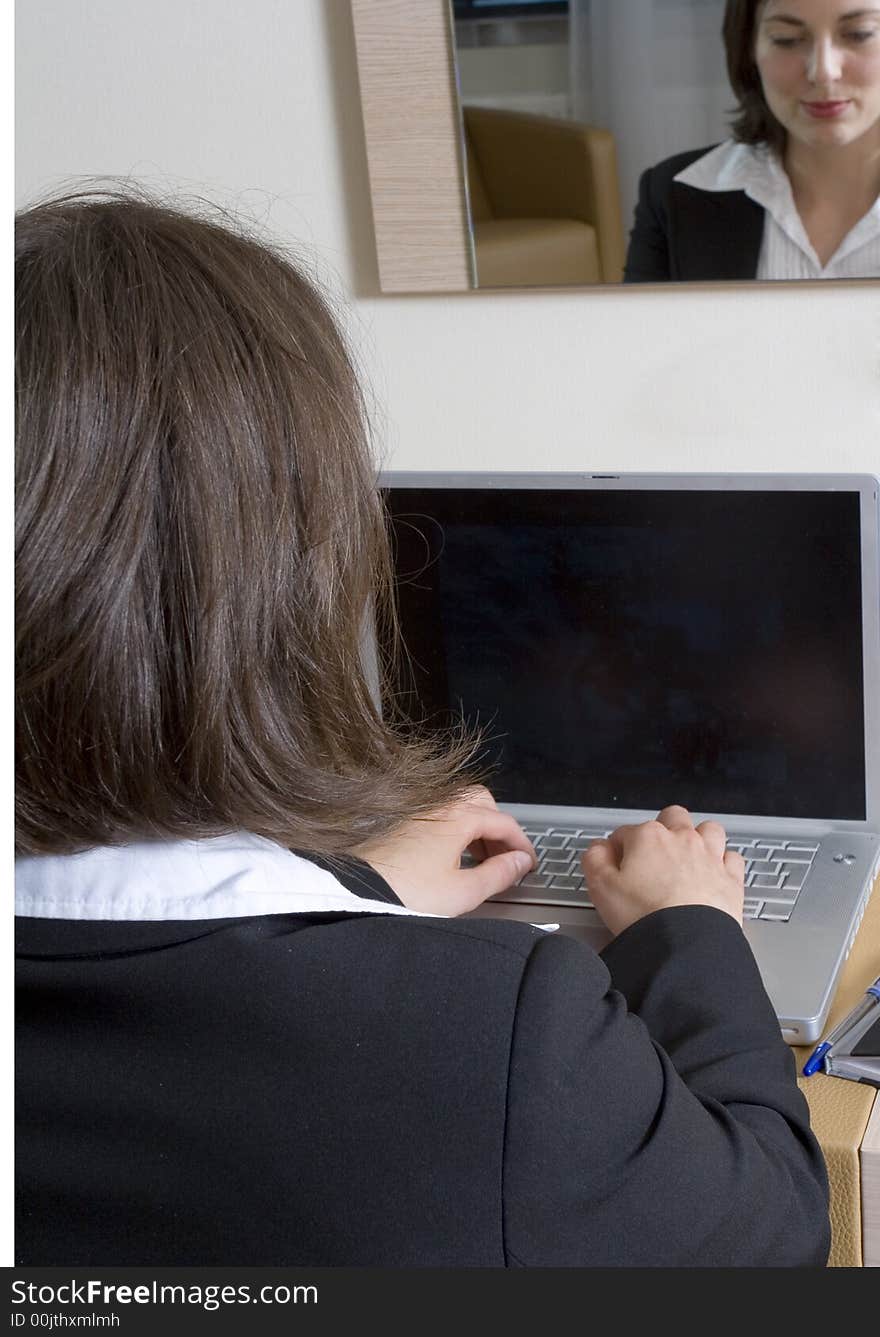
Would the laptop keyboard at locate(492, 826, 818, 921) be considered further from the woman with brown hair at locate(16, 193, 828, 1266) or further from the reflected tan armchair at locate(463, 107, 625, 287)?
the reflected tan armchair at locate(463, 107, 625, 287)

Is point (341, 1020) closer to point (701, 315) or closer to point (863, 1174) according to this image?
point (863, 1174)

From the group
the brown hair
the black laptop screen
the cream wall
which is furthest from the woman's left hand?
the cream wall

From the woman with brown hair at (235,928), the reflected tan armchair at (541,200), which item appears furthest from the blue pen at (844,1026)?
the reflected tan armchair at (541,200)

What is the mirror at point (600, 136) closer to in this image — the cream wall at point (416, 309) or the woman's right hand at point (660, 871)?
the cream wall at point (416, 309)

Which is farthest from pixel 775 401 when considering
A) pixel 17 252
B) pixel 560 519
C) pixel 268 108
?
pixel 17 252

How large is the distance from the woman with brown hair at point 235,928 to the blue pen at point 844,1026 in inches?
7.1

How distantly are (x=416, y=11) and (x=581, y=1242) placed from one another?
1354mm

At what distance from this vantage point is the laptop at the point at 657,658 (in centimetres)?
109

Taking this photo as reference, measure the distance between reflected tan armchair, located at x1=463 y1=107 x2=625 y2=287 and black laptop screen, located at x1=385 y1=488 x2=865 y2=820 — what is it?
0.54 metres

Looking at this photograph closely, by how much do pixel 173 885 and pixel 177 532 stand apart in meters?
0.15

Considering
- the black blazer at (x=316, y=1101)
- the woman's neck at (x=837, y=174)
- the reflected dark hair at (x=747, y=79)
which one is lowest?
the black blazer at (x=316, y=1101)

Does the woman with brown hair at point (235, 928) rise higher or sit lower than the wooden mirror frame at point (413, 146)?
lower

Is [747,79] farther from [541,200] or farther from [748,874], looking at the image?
[748,874]

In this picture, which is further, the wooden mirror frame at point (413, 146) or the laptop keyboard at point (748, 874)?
the wooden mirror frame at point (413, 146)
